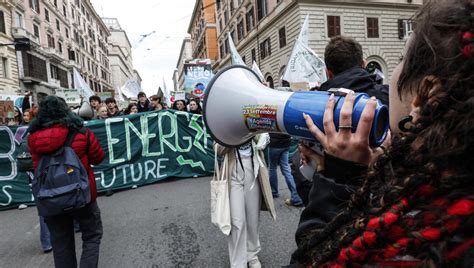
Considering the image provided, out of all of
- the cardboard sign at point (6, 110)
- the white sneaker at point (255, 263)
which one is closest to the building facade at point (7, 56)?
the cardboard sign at point (6, 110)

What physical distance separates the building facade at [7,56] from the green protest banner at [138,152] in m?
24.8

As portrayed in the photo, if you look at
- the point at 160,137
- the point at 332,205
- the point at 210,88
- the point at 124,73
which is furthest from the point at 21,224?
the point at 124,73

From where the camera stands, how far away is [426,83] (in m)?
0.64

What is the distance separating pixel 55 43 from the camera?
1490 inches

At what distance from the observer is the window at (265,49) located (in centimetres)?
2355

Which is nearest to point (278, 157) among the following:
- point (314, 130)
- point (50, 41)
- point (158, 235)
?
point (158, 235)

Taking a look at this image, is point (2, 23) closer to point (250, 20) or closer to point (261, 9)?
point (250, 20)

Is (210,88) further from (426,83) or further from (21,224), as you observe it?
(21,224)

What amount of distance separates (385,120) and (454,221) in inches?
16.2

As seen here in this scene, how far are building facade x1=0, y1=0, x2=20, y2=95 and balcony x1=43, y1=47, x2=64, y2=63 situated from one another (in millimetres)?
7060

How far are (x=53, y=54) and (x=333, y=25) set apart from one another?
30636 millimetres

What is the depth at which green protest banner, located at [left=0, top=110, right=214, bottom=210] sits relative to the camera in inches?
221

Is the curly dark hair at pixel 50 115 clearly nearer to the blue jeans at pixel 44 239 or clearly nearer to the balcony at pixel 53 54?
the blue jeans at pixel 44 239

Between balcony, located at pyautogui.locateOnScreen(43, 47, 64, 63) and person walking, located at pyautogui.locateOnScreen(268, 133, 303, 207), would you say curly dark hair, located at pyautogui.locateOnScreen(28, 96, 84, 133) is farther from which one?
balcony, located at pyautogui.locateOnScreen(43, 47, 64, 63)
